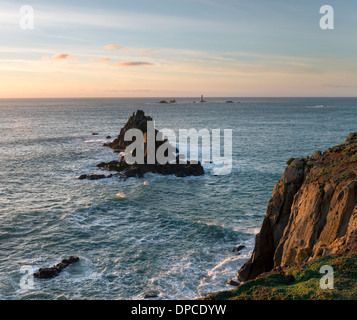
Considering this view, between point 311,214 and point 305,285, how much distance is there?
272 inches

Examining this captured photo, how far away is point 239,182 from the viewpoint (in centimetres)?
4981

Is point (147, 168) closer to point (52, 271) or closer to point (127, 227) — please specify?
point (127, 227)

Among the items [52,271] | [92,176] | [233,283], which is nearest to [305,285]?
[233,283]

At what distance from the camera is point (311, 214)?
68.0 feet

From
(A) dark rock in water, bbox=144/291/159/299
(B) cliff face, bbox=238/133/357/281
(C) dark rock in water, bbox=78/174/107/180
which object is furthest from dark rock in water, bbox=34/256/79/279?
(C) dark rock in water, bbox=78/174/107/180

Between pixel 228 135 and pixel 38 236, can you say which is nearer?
pixel 38 236

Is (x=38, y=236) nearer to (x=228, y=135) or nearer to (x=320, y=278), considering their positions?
(x=320, y=278)

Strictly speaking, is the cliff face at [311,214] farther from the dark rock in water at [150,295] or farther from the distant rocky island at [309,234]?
the dark rock in water at [150,295]

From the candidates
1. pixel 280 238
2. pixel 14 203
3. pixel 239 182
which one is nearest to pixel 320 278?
pixel 280 238

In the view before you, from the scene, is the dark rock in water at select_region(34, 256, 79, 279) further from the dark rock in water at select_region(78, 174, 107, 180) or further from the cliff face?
the dark rock in water at select_region(78, 174, 107, 180)

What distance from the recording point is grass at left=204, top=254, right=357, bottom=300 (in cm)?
1376

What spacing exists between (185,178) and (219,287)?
30.7 metres

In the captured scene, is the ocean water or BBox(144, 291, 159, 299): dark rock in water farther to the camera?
the ocean water

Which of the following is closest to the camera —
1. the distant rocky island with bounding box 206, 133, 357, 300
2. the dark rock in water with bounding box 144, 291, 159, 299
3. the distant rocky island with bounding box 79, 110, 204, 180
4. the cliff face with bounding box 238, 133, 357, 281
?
the distant rocky island with bounding box 206, 133, 357, 300
